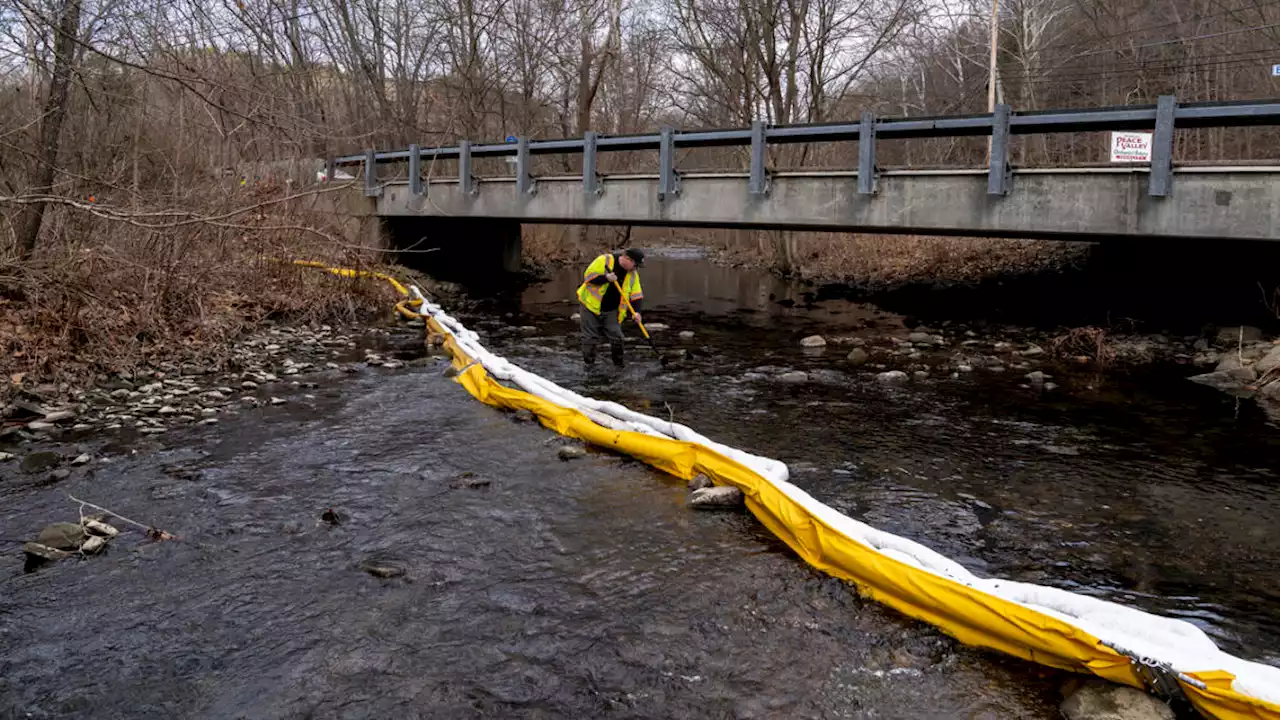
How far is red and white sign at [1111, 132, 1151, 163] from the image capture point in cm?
989

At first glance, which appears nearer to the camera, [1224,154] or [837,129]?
[837,129]

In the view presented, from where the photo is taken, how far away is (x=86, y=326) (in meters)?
9.02

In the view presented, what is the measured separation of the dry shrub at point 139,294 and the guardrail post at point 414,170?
168 inches

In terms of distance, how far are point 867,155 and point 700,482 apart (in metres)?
7.63

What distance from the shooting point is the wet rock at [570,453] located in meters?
6.81

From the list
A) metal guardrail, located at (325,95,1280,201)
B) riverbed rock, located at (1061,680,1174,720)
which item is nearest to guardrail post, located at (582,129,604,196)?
metal guardrail, located at (325,95,1280,201)

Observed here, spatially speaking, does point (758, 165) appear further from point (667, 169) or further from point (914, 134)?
point (914, 134)

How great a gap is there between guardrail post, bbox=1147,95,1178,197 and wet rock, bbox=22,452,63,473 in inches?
441

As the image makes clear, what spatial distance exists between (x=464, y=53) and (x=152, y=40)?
19.8 meters

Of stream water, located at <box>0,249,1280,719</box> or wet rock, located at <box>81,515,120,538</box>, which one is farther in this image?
wet rock, located at <box>81,515,120,538</box>

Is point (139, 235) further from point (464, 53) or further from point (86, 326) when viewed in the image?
point (464, 53)

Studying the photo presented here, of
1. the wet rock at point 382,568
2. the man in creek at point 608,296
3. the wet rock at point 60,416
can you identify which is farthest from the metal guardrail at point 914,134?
the wet rock at point 60,416

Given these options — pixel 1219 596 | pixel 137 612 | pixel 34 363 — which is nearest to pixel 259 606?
pixel 137 612

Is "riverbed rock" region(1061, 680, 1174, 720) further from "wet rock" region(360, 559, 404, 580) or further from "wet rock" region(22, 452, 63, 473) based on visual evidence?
"wet rock" region(22, 452, 63, 473)
